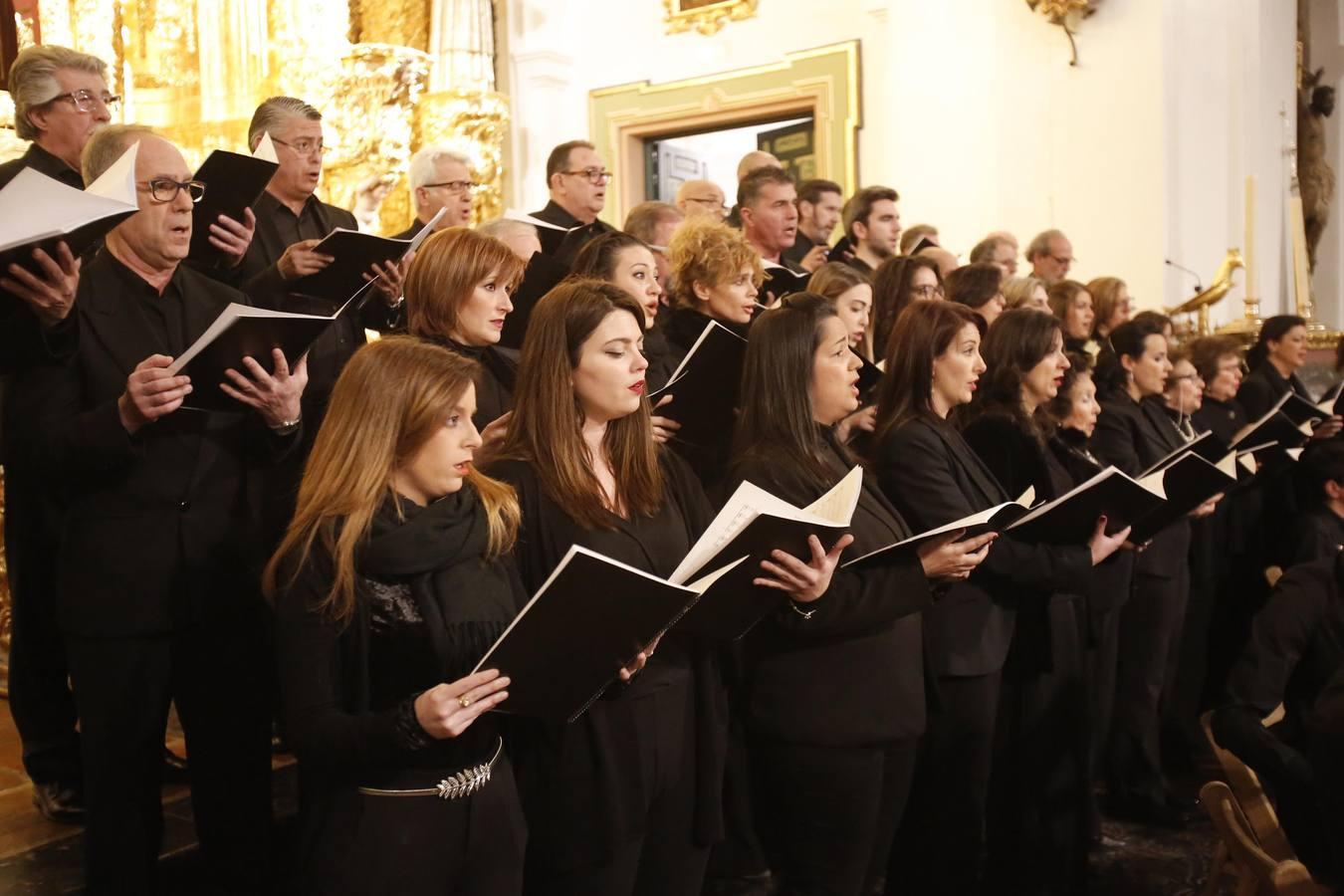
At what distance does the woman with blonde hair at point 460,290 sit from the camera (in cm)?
286

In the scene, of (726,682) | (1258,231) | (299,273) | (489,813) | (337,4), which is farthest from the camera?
(1258,231)

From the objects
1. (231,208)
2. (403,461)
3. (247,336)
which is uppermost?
(231,208)

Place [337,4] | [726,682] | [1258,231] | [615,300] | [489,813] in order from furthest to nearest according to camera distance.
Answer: [1258,231] < [337,4] < [726,682] < [615,300] < [489,813]

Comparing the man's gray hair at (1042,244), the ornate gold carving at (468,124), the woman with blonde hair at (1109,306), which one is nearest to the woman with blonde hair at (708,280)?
the woman with blonde hair at (1109,306)

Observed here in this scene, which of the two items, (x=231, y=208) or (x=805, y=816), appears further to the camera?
(x=231, y=208)

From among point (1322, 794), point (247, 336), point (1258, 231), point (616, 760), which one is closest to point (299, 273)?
point (247, 336)

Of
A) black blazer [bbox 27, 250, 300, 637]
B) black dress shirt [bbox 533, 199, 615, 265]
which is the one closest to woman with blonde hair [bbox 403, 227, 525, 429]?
black blazer [bbox 27, 250, 300, 637]

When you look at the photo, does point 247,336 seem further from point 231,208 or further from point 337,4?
point 337,4

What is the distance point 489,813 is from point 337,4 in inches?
238

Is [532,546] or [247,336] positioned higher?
[247,336]

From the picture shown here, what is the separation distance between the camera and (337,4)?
7.15 metres

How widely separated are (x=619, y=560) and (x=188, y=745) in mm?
1056

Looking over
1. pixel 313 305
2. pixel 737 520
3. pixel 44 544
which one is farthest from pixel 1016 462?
pixel 44 544

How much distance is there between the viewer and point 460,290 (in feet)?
9.37
